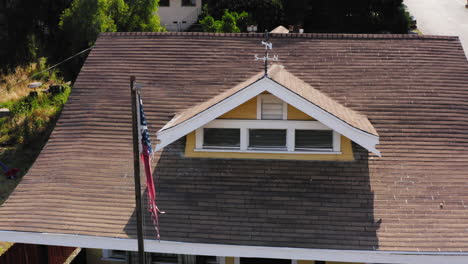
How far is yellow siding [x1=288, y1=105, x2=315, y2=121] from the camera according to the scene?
39.8 feet

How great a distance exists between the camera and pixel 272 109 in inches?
483

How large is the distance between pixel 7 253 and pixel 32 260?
58 centimetres

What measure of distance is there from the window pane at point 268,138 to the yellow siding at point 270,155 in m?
0.21

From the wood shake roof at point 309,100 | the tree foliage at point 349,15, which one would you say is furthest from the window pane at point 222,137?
the tree foliage at point 349,15

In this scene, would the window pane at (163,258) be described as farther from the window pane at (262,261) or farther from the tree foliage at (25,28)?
the tree foliage at (25,28)

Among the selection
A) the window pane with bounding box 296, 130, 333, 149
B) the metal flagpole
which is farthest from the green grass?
the window pane with bounding box 296, 130, 333, 149

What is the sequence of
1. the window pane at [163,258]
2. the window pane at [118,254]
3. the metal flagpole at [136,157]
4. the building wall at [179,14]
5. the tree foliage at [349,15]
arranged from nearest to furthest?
the metal flagpole at [136,157] → the window pane at [163,258] → the window pane at [118,254] → the tree foliage at [349,15] → the building wall at [179,14]

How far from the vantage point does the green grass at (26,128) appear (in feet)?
72.7

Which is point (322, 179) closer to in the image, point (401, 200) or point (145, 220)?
point (401, 200)

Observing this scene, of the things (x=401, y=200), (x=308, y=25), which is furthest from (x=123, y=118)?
(x=308, y=25)

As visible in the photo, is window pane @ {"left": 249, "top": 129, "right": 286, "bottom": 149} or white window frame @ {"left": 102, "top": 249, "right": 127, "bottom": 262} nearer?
window pane @ {"left": 249, "top": 129, "right": 286, "bottom": 149}

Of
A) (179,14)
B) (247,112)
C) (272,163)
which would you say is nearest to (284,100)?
(247,112)

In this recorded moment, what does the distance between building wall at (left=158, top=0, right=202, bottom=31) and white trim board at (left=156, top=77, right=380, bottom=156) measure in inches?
1044

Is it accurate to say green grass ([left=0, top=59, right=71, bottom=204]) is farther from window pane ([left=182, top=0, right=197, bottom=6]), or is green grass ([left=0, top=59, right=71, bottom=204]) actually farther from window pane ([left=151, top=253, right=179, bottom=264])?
window pane ([left=182, top=0, right=197, bottom=6])
